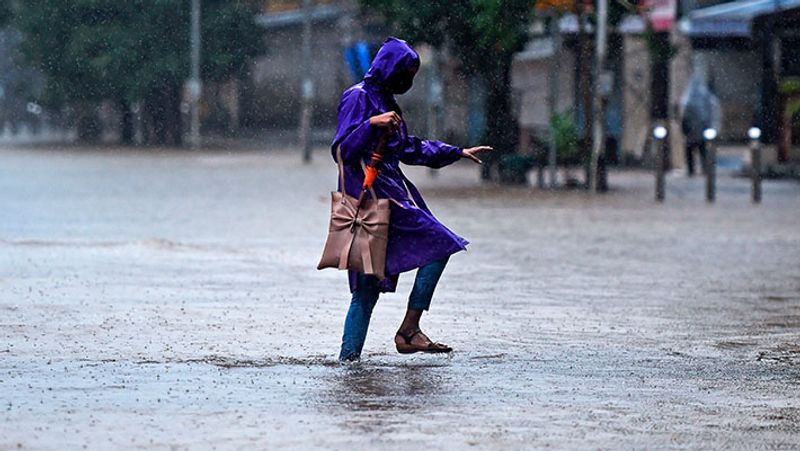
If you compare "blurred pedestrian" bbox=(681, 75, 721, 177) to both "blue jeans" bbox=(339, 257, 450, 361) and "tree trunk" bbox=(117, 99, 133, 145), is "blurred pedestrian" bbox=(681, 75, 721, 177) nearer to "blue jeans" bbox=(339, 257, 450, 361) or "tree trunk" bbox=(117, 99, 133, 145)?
"blue jeans" bbox=(339, 257, 450, 361)

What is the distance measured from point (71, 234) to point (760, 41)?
22.0 metres

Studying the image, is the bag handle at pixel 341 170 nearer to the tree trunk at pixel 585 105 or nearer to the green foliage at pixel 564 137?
the tree trunk at pixel 585 105

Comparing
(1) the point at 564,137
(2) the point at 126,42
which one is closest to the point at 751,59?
(1) the point at 564,137

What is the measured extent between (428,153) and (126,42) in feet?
177

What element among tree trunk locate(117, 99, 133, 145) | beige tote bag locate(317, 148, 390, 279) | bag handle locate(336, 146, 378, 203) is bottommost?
tree trunk locate(117, 99, 133, 145)

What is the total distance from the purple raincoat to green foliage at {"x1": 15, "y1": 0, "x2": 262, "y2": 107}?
53.5 m

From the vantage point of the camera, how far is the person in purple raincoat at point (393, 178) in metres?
9.28

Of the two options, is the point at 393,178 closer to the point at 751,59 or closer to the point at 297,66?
the point at 751,59

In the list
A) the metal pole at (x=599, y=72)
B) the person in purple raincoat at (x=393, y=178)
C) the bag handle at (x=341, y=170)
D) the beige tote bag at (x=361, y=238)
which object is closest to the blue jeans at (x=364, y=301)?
the person in purple raincoat at (x=393, y=178)

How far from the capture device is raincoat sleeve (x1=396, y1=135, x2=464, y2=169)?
373 inches

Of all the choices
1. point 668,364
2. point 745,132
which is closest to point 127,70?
point 745,132

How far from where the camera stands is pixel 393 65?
9289 mm

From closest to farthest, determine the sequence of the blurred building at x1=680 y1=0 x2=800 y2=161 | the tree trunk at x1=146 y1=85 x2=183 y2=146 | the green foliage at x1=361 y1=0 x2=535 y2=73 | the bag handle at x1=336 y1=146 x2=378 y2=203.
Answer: the bag handle at x1=336 y1=146 x2=378 y2=203 → the green foliage at x1=361 y1=0 x2=535 y2=73 → the blurred building at x1=680 y1=0 x2=800 y2=161 → the tree trunk at x1=146 y1=85 x2=183 y2=146

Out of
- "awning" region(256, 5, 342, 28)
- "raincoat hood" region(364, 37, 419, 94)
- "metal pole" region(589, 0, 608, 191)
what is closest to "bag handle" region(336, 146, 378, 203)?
"raincoat hood" region(364, 37, 419, 94)
